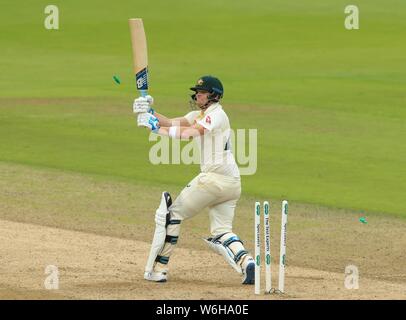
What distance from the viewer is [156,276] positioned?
1201 cm

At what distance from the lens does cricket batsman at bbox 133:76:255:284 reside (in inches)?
469

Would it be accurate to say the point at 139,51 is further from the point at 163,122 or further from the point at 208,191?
the point at 208,191

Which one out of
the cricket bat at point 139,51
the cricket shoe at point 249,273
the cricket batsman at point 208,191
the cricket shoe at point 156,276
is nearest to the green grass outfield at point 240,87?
the cricket batsman at point 208,191

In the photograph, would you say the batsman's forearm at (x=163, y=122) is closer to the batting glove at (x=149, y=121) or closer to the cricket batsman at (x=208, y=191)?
the cricket batsman at (x=208, y=191)

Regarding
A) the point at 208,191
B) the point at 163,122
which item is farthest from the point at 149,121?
the point at 208,191

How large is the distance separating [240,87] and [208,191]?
17258 mm

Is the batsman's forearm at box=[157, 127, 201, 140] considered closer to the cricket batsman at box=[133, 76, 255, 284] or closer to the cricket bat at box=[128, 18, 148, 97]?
the cricket batsman at box=[133, 76, 255, 284]

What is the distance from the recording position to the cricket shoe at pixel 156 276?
12.0 m

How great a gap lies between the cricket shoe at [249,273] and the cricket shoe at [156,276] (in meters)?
0.87

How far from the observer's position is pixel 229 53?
116 feet

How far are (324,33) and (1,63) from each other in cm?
1120

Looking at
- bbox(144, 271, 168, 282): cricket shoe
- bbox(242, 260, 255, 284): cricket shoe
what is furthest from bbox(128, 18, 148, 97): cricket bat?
bbox(242, 260, 255, 284): cricket shoe

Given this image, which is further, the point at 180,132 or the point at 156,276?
the point at 156,276

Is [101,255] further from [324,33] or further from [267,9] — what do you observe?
[267,9]
